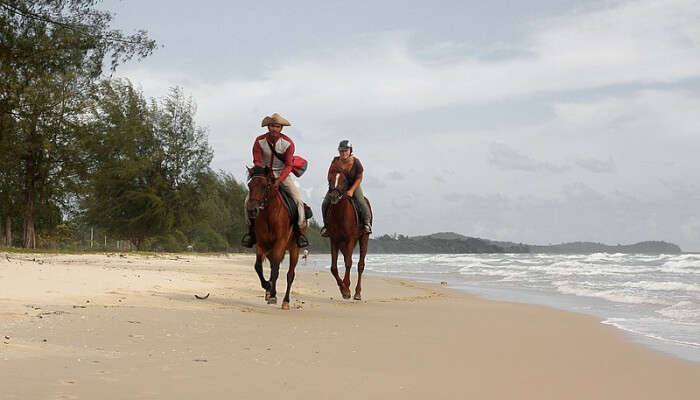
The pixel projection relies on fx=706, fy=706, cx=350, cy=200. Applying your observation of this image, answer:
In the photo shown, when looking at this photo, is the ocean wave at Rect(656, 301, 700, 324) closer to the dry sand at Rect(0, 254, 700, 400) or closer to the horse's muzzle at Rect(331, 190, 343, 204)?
the dry sand at Rect(0, 254, 700, 400)

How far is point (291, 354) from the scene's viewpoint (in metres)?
5.73

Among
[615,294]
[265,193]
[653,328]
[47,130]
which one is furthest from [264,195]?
[47,130]

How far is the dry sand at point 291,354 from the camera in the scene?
4.40 m

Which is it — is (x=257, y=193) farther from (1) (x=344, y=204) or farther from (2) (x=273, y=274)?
(1) (x=344, y=204)

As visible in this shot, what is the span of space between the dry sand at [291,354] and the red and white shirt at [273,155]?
2054mm

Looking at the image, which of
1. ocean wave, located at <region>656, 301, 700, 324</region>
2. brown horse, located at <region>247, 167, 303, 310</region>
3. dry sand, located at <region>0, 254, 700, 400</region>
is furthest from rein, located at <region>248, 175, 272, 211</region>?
ocean wave, located at <region>656, 301, 700, 324</region>

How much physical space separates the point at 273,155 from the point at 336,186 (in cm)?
215

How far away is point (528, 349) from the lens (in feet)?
21.9

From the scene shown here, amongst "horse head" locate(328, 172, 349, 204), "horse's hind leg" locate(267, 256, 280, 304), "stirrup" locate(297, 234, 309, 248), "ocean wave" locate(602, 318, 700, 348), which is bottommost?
"ocean wave" locate(602, 318, 700, 348)

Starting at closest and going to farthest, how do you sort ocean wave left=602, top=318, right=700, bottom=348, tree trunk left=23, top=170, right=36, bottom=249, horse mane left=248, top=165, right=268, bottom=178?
ocean wave left=602, top=318, right=700, bottom=348
horse mane left=248, top=165, right=268, bottom=178
tree trunk left=23, top=170, right=36, bottom=249

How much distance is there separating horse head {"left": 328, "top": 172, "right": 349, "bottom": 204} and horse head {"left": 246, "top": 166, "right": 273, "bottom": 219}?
244 cm

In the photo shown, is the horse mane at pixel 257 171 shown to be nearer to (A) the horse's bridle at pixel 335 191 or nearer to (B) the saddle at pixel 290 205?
(B) the saddle at pixel 290 205

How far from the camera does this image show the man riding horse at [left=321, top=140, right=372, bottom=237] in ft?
40.7

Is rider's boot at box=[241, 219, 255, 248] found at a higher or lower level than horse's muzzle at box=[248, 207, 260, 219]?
lower
